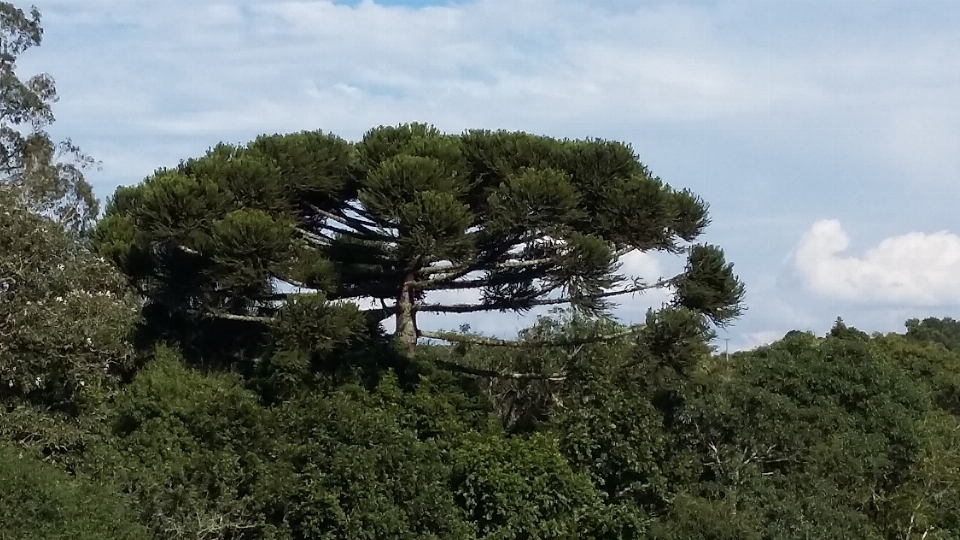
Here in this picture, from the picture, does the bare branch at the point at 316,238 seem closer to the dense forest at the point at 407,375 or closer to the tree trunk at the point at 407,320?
the dense forest at the point at 407,375

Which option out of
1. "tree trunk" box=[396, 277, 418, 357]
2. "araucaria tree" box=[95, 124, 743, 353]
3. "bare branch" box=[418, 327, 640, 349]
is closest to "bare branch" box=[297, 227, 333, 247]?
"araucaria tree" box=[95, 124, 743, 353]

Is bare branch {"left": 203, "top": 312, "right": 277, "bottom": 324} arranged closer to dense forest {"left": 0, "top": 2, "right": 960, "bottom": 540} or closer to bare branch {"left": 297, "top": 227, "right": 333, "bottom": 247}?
dense forest {"left": 0, "top": 2, "right": 960, "bottom": 540}

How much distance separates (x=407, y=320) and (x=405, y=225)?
11.1 feet

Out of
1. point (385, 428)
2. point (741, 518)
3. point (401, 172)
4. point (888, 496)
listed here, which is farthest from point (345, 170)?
point (888, 496)

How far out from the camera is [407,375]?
1664 centimetres

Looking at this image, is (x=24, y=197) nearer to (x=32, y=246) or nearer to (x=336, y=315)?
(x=32, y=246)

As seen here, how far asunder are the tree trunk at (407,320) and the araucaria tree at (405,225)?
21mm

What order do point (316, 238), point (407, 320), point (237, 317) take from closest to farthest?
point (237, 317), point (316, 238), point (407, 320)

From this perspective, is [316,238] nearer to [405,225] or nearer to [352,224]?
[352,224]

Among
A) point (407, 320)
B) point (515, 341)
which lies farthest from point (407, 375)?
point (515, 341)

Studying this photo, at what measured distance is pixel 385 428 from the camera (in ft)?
49.7

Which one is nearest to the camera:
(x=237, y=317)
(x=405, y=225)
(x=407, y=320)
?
(x=405, y=225)

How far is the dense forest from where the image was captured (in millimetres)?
14461

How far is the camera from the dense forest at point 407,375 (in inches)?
569
